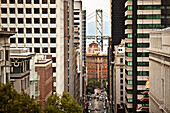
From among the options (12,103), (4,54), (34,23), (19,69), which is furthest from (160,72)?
(34,23)

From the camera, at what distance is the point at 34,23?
3214 inches

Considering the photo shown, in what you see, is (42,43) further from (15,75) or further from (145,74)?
(15,75)

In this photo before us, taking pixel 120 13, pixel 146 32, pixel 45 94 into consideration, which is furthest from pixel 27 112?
pixel 120 13

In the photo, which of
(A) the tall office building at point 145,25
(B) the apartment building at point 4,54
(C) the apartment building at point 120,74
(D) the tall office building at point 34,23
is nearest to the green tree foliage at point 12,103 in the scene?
(B) the apartment building at point 4,54

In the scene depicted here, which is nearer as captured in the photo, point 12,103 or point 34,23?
point 12,103

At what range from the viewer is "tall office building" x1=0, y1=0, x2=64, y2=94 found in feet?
265

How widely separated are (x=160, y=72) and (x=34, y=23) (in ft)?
105

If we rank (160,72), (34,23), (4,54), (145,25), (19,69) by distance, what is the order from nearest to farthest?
(4,54)
(19,69)
(160,72)
(34,23)
(145,25)

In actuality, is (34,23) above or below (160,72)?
above

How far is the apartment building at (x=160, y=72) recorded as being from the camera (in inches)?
2044

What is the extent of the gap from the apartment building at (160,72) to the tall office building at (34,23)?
71.3ft

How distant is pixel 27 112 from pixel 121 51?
107001 millimetres

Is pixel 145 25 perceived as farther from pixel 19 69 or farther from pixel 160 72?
pixel 19 69

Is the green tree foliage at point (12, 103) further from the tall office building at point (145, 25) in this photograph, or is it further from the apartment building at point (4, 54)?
the tall office building at point (145, 25)
